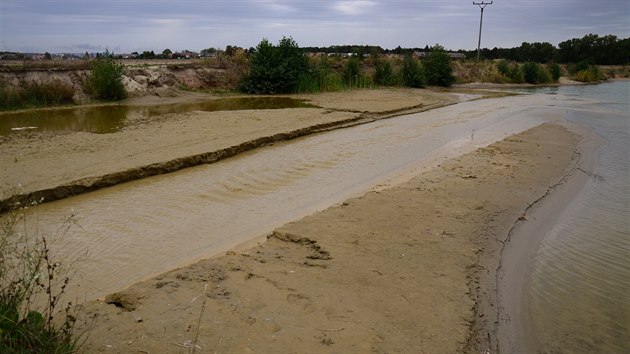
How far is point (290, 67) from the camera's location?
1002 inches

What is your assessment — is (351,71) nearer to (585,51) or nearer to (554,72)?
(554,72)

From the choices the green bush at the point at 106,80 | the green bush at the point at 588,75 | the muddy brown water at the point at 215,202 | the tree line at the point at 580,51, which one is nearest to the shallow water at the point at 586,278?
the muddy brown water at the point at 215,202

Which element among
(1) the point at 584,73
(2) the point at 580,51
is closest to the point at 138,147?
(1) the point at 584,73

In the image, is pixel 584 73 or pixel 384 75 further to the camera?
pixel 584 73

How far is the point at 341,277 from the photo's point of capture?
4797 mm

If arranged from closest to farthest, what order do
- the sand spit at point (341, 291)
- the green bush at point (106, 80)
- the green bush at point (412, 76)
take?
the sand spit at point (341, 291) < the green bush at point (106, 80) < the green bush at point (412, 76)

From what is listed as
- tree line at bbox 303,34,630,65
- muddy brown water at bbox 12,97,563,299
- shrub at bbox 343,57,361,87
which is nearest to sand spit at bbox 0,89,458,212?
muddy brown water at bbox 12,97,563,299

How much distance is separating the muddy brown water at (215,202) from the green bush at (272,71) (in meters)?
12.0

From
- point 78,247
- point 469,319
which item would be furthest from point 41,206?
point 469,319

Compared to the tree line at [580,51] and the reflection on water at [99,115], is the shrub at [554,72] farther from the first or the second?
the reflection on water at [99,115]

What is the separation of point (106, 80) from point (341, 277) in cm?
1775

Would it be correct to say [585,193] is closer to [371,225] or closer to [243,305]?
[371,225]

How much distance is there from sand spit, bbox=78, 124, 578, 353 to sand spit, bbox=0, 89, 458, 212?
7.52 ft

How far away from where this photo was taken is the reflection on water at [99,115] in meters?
13.5
